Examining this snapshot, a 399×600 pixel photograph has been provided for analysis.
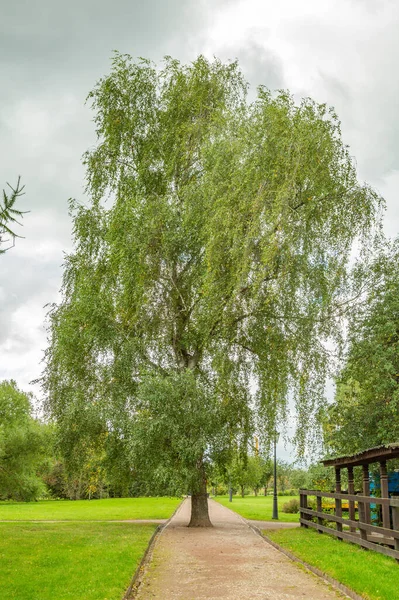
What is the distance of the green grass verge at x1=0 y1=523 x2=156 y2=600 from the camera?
8938mm

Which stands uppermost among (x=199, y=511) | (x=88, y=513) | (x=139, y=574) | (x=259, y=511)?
(x=199, y=511)

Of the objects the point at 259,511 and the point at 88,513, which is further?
the point at 259,511

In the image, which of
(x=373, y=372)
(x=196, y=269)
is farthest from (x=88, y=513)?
(x=373, y=372)

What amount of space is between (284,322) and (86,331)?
6719 millimetres

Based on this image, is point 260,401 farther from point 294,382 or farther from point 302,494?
point 302,494

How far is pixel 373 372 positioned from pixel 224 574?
36.7 ft

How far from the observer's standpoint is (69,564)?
1161 cm

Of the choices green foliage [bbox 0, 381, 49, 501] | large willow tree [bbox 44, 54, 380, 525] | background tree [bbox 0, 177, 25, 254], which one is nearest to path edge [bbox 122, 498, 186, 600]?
large willow tree [bbox 44, 54, 380, 525]

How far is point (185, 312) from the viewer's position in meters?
20.9

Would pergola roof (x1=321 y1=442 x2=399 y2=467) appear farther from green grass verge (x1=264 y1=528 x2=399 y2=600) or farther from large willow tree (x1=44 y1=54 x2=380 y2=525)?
large willow tree (x1=44 y1=54 x2=380 y2=525)

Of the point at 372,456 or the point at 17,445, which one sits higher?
the point at 17,445

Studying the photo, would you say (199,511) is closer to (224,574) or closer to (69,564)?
(69,564)

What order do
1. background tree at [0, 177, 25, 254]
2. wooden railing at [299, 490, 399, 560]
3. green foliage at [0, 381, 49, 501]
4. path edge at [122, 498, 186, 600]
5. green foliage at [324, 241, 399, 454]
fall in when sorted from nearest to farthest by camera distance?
path edge at [122, 498, 186, 600]
background tree at [0, 177, 25, 254]
wooden railing at [299, 490, 399, 560]
green foliage at [324, 241, 399, 454]
green foliage at [0, 381, 49, 501]

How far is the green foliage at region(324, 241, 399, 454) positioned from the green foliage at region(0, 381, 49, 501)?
35.5 metres
